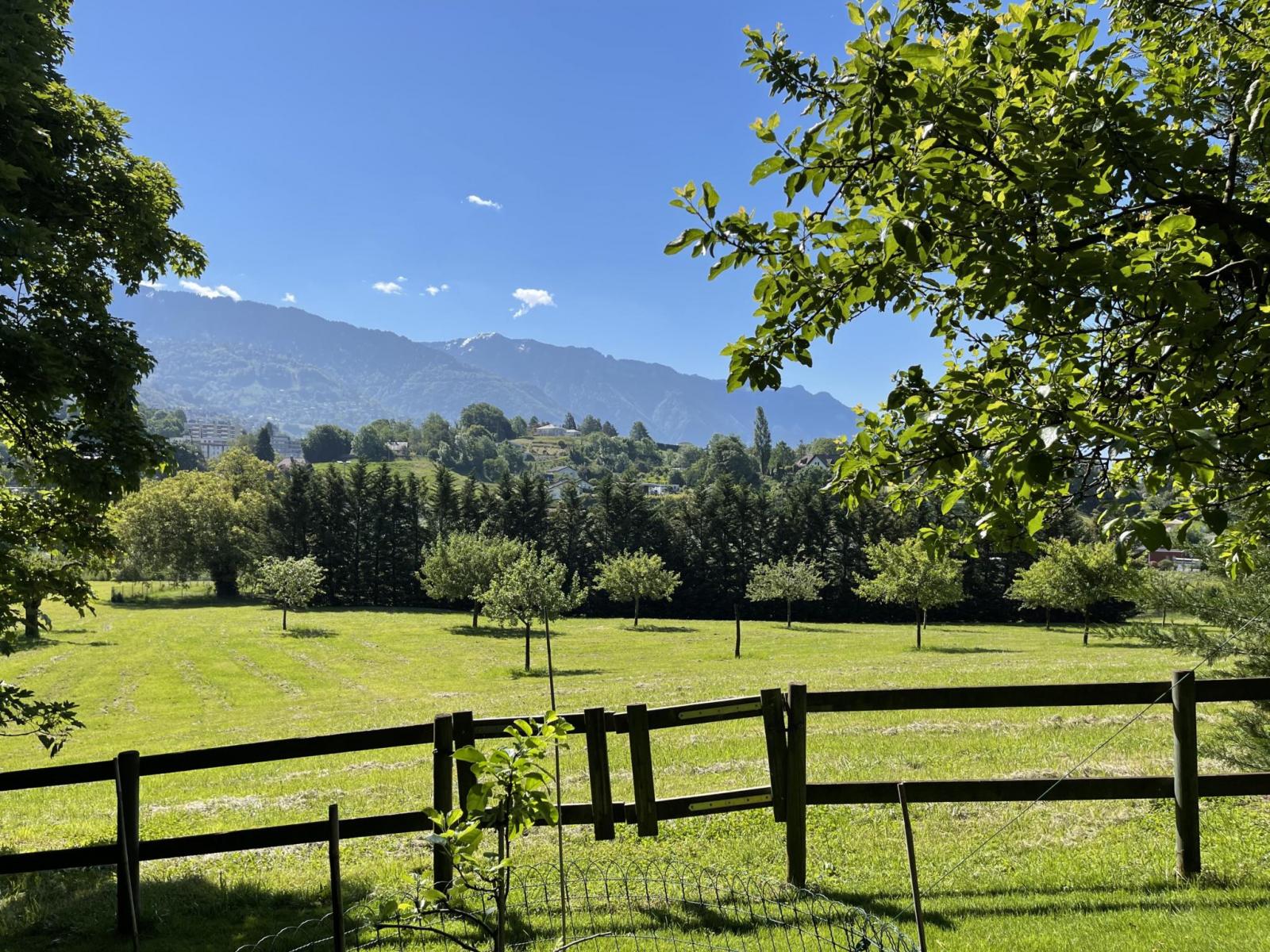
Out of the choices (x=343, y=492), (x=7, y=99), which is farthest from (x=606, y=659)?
(x=343, y=492)

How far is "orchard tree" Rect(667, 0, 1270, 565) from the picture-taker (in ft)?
8.95

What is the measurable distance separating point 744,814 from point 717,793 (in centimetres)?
288

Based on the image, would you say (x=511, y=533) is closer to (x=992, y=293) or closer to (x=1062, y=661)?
(x=1062, y=661)

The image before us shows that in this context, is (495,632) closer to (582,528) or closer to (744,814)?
(582,528)

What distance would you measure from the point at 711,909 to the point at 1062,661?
2510cm

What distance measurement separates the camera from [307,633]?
163 ft

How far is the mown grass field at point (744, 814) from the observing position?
535 cm

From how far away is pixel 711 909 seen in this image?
18.1 ft

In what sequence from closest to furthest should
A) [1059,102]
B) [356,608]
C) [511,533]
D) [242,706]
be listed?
[1059,102], [242,706], [356,608], [511,533]

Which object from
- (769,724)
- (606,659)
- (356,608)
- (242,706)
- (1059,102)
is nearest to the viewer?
(1059,102)

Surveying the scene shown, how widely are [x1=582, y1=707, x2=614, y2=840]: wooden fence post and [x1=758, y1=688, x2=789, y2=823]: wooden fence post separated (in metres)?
1.32

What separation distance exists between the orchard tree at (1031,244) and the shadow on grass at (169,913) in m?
5.90

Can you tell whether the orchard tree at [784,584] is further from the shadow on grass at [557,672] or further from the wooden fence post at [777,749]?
the wooden fence post at [777,749]

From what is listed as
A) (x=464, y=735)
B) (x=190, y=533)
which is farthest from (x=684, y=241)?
(x=190, y=533)
